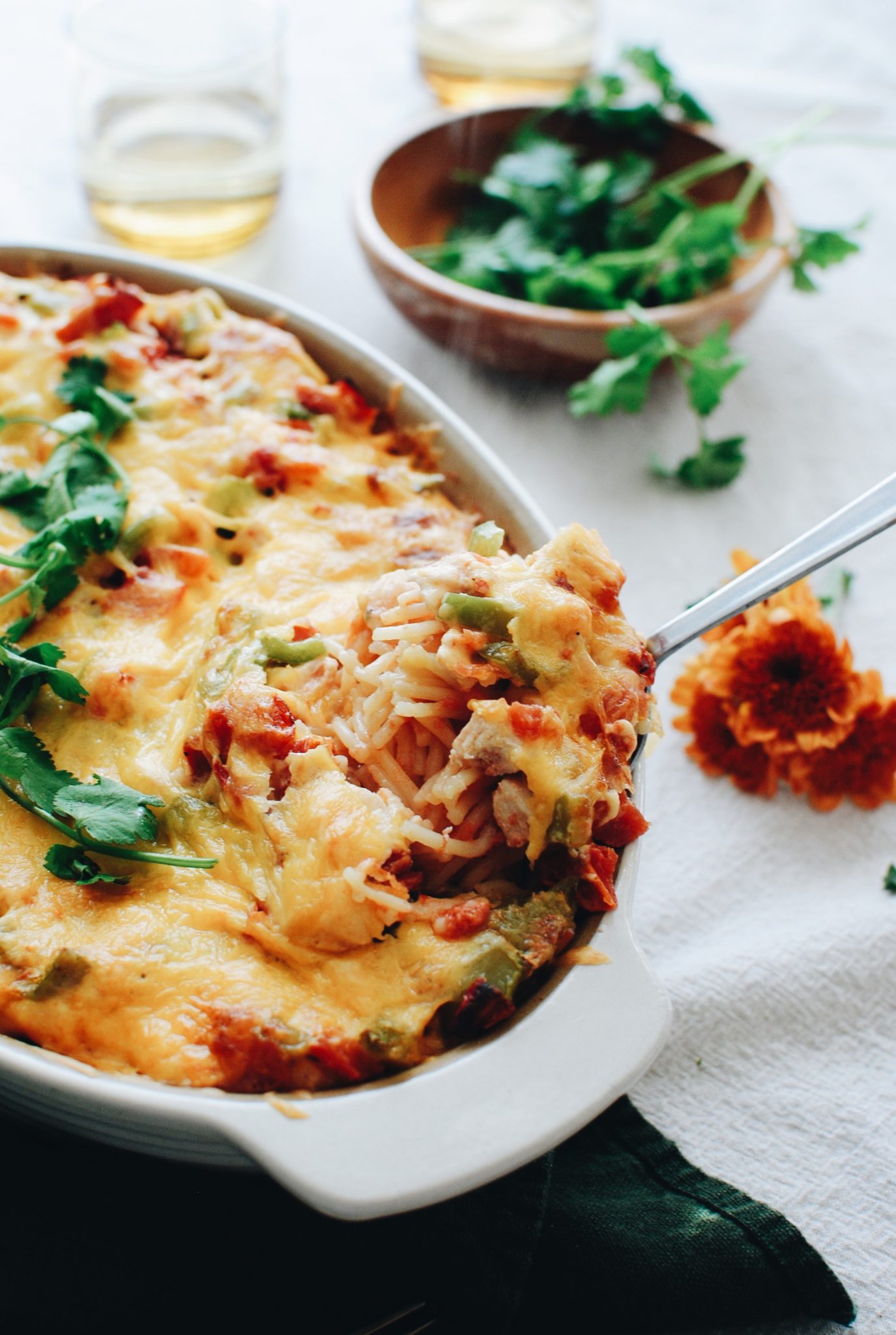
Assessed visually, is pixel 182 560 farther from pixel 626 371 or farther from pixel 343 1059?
pixel 626 371

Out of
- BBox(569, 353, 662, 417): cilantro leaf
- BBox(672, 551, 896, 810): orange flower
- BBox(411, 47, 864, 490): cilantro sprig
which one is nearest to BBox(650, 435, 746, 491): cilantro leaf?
BBox(411, 47, 864, 490): cilantro sprig

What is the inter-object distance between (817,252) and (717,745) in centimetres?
162

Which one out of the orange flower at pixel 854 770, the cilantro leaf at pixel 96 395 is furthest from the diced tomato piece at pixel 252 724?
the orange flower at pixel 854 770

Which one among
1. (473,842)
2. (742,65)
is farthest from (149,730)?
(742,65)

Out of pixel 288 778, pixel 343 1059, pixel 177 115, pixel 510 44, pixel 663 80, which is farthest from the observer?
pixel 510 44

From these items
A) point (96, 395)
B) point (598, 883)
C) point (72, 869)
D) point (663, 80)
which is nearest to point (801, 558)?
point (598, 883)

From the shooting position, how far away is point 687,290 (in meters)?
3.63

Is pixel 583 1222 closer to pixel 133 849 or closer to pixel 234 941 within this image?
pixel 234 941

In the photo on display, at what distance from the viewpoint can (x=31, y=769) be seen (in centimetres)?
209

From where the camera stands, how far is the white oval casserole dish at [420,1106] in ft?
A: 5.38

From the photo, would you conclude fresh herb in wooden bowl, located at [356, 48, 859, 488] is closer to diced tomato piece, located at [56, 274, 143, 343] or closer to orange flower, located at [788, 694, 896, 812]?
diced tomato piece, located at [56, 274, 143, 343]

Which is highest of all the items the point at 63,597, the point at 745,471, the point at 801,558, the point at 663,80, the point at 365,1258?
the point at 663,80

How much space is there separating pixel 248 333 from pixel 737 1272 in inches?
89.7

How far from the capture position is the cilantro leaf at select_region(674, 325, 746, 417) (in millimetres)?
3361
